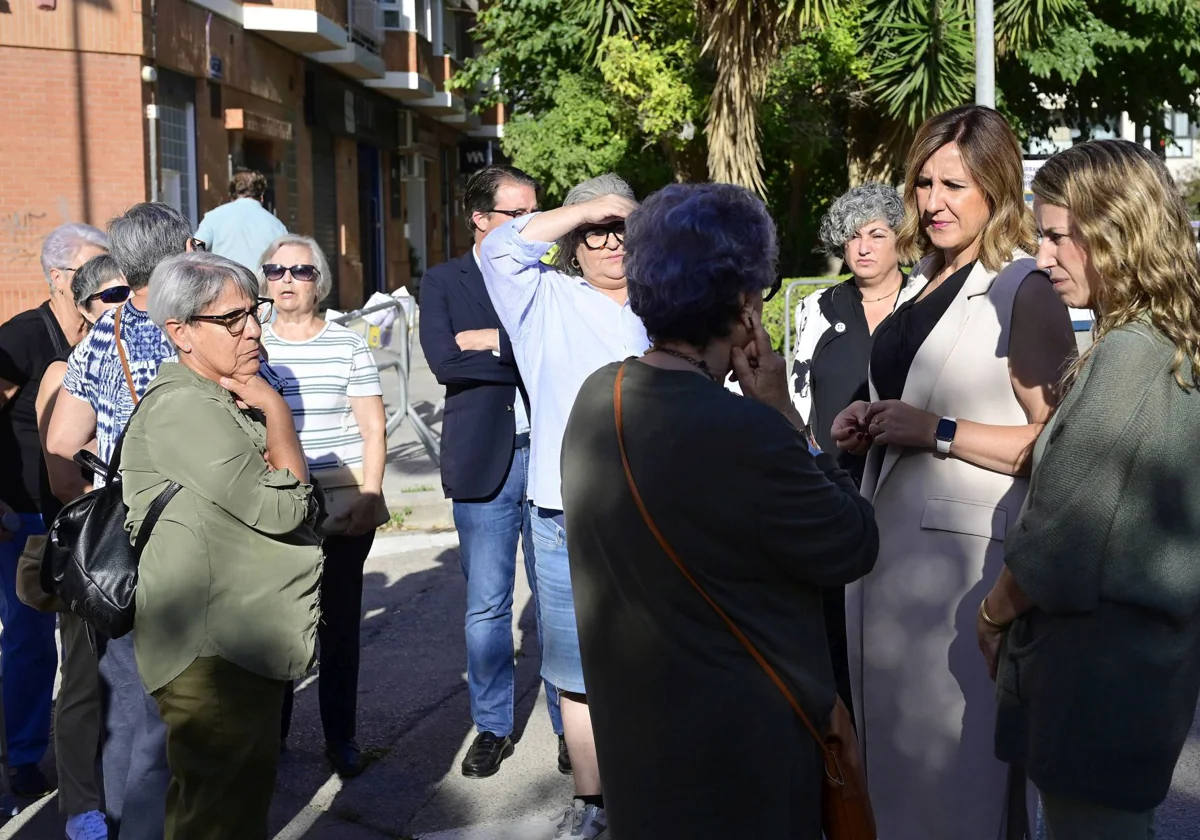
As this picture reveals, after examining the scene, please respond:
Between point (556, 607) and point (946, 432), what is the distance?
1384mm

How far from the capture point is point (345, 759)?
4.61 metres

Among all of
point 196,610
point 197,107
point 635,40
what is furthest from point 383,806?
point 197,107

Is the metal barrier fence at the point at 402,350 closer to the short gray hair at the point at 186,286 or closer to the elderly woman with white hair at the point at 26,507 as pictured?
the elderly woman with white hair at the point at 26,507

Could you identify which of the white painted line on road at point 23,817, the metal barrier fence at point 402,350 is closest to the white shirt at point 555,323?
the white painted line on road at point 23,817

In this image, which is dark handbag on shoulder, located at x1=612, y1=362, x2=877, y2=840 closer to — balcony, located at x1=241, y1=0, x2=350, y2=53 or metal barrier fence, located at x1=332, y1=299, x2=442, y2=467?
metal barrier fence, located at x1=332, y1=299, x2=442, y2=467

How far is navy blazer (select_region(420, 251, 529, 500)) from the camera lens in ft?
15.3

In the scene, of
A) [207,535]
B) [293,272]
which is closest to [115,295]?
[293,272]

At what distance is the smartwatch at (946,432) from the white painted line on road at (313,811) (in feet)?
7.88

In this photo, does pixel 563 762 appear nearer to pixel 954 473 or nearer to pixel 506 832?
pixel 506 832

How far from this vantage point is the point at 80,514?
10.6 feet

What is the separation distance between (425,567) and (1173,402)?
5719 mm

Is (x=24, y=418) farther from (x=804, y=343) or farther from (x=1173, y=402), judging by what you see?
(x=1173, y=402)

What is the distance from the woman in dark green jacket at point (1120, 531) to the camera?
2.33 meters

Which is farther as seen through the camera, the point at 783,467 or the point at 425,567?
the point at 425,567
